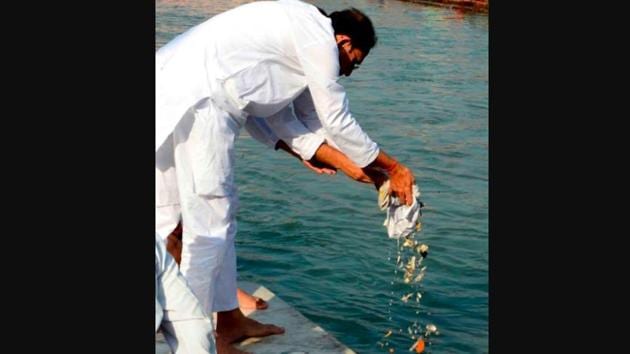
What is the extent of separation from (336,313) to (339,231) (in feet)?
5.77

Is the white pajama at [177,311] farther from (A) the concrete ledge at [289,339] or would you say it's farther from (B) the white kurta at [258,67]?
(A) the concrete ledge at [289,339]

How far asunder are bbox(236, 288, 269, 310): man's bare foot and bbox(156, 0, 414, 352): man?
2.79ft

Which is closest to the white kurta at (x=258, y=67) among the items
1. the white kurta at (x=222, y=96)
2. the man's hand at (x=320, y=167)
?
the white kurta at (x=222, y=96)

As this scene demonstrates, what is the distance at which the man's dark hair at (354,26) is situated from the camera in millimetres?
4980

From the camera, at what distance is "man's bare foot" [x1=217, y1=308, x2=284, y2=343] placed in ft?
17.7

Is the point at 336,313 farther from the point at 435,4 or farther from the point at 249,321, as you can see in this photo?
the point at 435,4

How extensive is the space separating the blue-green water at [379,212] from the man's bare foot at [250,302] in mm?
751

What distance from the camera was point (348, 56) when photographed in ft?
16.5

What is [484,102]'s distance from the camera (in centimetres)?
1255

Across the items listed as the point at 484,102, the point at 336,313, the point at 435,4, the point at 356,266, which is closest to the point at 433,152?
the point at 484,102

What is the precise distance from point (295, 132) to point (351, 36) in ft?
1.80

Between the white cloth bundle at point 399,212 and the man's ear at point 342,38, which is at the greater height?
the man's ear at point 342,38

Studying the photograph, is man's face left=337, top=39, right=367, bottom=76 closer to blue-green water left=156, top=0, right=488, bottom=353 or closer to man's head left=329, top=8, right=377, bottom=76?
man's head left=329, top=8, right=377, bottom=76

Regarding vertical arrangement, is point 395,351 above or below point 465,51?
above
